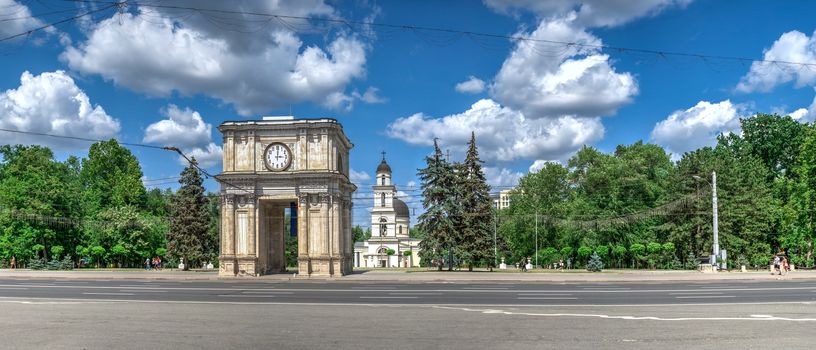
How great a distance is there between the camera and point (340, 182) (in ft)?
133

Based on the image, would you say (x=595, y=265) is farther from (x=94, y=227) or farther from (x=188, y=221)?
(x=94, y=227)

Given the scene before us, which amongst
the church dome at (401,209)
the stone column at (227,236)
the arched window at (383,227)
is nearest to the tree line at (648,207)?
the stone column at (227,236)

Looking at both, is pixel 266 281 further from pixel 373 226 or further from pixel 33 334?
pixel 373 226

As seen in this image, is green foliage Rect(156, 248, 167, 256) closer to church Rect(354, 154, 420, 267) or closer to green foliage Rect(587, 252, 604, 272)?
green foliage Rect(587, 252, 604, 272)

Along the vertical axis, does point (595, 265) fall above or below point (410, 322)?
below

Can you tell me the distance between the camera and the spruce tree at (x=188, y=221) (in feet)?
182

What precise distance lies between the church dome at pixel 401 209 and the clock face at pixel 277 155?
7100cm

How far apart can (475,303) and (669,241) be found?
1625 inches

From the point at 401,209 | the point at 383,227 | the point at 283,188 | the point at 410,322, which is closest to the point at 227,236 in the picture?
the point at 283,188

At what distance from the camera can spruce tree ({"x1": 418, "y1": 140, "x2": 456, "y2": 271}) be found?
4803cm

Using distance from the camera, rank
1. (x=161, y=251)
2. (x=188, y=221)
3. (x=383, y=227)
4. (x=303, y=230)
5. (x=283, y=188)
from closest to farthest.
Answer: (x=303, y=230), (x=283, y=188), (x=188, y=221), (x=161, y=251), (x=383, y=227)

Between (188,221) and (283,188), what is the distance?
21.0 meters

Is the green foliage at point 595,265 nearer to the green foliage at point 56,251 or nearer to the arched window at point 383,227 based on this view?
the green foliage at point 56,251

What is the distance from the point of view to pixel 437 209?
48.6m
